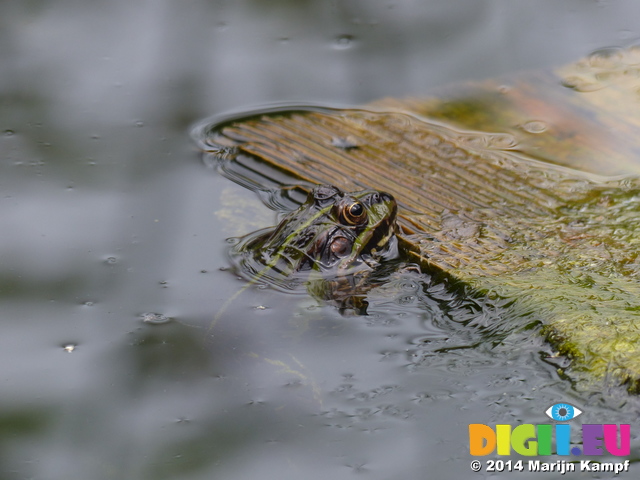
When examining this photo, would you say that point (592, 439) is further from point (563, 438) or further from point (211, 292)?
point (211, 292)

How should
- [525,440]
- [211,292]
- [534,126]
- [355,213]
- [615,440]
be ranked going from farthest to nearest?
[534,126] → [355,213] → [211,292] → [525,440] → [615,440]

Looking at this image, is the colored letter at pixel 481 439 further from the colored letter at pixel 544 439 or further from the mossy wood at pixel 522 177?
the mossy wood at pixel 522 177

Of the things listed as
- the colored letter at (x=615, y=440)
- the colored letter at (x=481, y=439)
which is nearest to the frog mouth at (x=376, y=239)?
the colored letter at (x=481, y=439)

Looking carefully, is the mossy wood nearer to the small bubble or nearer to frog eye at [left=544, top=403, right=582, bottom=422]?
frog eye at [left=544, top=403, right=582, bottom=422]

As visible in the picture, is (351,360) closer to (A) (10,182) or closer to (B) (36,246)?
(B) (36,246)

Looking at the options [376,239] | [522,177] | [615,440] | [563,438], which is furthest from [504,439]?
[522,177]

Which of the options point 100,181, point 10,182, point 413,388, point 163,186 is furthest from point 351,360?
point 10,182
